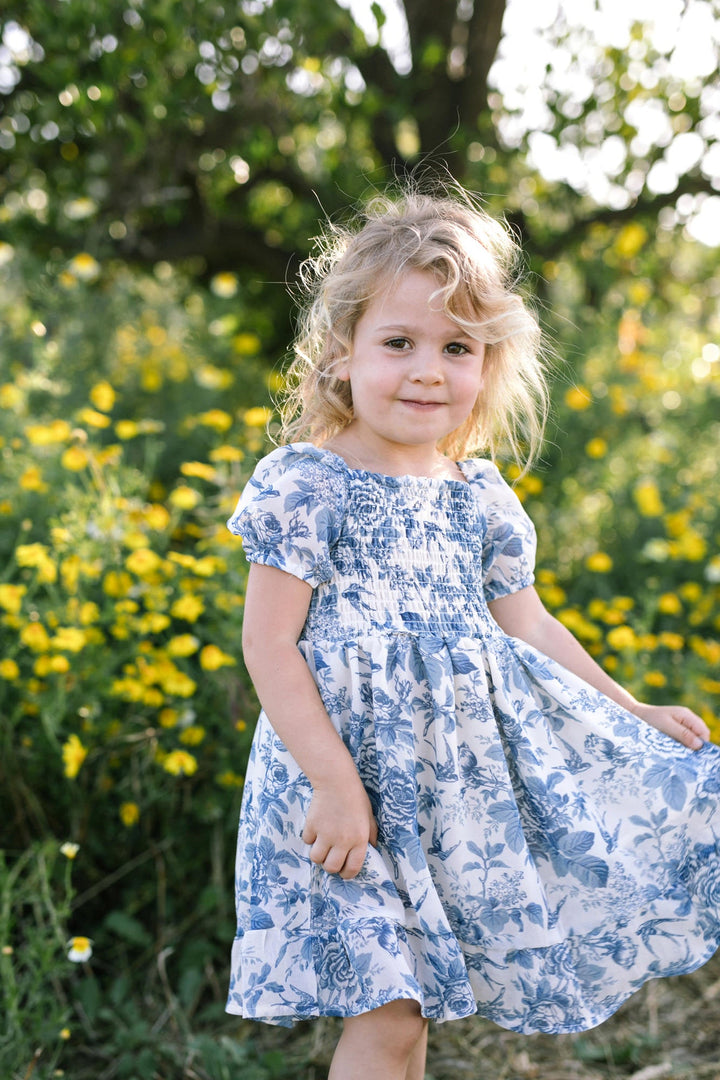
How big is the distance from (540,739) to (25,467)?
1.51 meters

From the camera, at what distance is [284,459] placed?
1431 millimetres

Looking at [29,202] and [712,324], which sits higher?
[712,324]

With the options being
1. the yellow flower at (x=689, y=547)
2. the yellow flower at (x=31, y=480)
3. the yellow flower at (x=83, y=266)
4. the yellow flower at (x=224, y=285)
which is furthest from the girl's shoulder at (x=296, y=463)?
the yellow flower at (x=224, y=285)

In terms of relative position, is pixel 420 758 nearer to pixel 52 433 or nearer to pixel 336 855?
pixel 336 855

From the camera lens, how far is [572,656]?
162cm

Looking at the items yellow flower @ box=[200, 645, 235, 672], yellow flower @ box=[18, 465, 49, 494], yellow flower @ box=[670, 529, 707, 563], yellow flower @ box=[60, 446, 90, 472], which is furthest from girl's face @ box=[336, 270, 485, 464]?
yellow flower @ box=[670, 529, 707, 563]

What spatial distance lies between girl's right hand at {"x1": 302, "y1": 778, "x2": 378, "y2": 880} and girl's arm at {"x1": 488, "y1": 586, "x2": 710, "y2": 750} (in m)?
0.48

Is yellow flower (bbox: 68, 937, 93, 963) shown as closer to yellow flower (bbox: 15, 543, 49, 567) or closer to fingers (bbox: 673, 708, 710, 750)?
yellow flower (bbox: 15, 543, 49, 567)

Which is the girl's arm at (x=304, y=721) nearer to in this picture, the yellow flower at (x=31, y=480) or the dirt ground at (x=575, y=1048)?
the dirt ground at (x=575, y=1048)

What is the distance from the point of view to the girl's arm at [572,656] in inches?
61.6

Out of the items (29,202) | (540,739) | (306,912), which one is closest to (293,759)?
(306,912)

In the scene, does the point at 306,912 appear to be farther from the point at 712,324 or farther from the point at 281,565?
the point at 712,324

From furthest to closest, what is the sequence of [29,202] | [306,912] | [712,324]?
[712,324] < [29,202] < [306,912]

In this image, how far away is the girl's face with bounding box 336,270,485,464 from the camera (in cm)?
142
